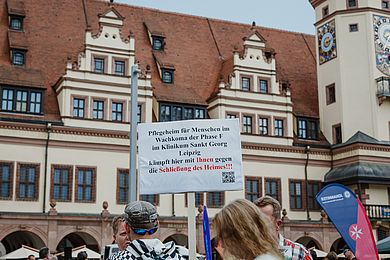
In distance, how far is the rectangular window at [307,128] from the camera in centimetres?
3353

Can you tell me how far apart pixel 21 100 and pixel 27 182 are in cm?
350

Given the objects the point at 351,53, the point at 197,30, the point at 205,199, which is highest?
the point at 197,30

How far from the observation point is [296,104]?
34594 millimetres

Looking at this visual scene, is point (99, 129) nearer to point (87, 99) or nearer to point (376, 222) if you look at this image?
point (87, 99)

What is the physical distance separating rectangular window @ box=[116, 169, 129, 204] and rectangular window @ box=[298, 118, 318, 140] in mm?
9905

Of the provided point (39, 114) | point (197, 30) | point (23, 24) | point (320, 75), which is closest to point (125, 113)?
point (39, 114)

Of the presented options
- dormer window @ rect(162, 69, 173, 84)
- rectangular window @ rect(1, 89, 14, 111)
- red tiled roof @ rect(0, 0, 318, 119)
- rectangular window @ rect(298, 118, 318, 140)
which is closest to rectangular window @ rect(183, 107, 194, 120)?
red tiled roof @ rect(0, 0, 318, 119)

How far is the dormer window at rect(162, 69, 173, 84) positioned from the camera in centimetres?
3158

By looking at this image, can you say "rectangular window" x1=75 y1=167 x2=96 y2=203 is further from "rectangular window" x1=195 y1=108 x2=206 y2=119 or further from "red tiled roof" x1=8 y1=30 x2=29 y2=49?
"red tiled roof" x1=8 y1=30 x2=29 y2=49

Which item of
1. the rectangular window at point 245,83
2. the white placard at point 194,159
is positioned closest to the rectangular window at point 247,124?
the rectangular window at point 245,83

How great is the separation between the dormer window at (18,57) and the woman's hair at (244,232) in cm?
2688

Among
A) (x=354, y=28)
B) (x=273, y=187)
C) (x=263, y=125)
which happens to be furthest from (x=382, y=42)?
(x=273, y=187)

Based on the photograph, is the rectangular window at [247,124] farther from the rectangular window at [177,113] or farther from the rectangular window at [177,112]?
the rectangular window at [177,113]

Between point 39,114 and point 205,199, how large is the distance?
8220mm
